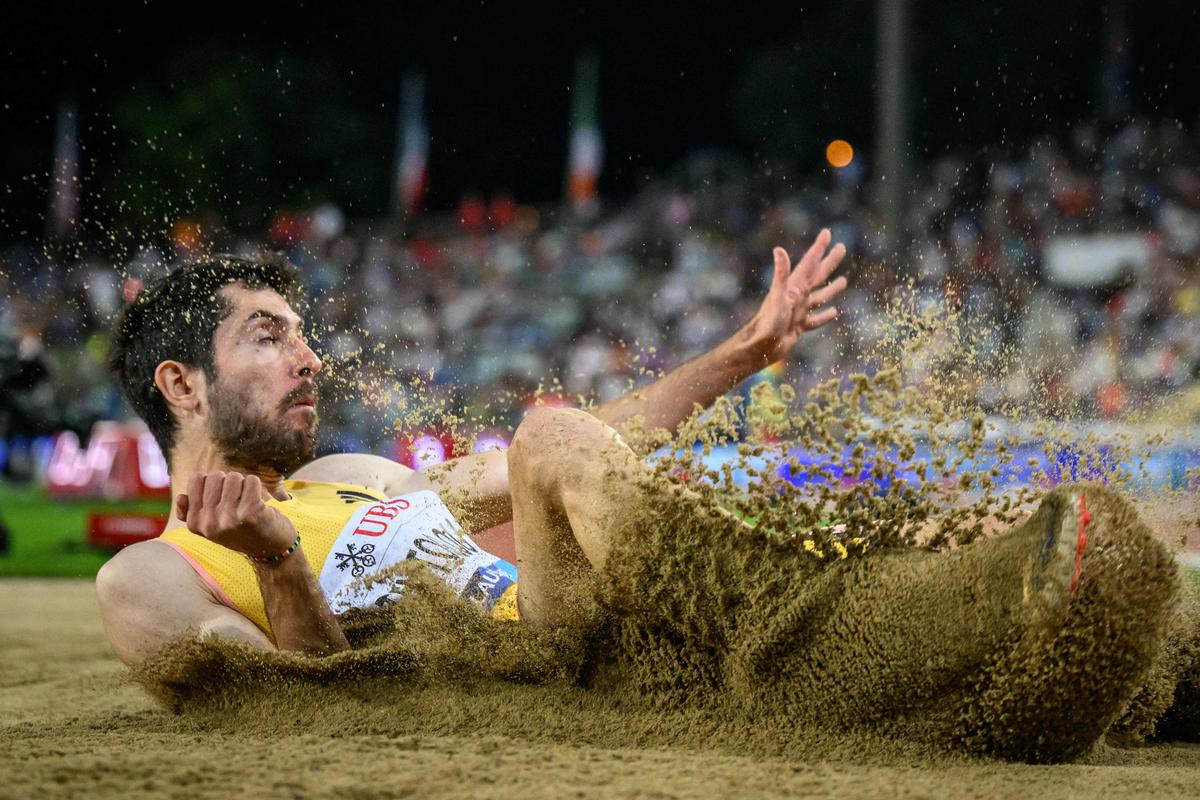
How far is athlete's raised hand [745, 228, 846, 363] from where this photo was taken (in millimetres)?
4066

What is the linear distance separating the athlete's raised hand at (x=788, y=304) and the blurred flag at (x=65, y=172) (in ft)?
61.2

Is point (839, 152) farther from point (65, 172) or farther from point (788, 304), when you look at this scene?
point (788, 304)

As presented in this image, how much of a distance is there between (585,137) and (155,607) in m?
22.8

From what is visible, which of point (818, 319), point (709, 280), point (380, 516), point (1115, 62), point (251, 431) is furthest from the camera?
point (1115, 62)

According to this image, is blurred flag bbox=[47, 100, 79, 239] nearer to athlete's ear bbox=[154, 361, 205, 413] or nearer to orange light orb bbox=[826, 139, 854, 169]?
orange light orb bbox=[826, 139, 854, 169]

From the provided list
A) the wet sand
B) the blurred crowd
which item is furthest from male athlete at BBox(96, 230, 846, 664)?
the blurred crowd

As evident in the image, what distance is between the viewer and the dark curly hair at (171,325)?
378 centimetres

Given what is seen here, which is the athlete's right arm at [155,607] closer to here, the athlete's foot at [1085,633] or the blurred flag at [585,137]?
the athlete's foot at [1085,633]

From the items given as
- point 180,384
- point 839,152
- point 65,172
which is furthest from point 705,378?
point 65,172

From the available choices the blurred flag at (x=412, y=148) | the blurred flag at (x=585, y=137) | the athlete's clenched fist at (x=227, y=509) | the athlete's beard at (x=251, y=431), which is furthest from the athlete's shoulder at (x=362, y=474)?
the blurred flag at (x=412, y=148)

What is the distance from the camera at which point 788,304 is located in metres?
4.07

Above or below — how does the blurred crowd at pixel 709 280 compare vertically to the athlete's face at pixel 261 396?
above

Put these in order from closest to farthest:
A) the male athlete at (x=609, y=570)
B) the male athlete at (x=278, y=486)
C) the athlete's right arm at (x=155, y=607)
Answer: the male athlete at (x=609, y=570), the male athlete at (x=278, y=486), the athlete's right arm at (x=155, y=607)

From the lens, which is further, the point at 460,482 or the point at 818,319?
the point at 818,319
